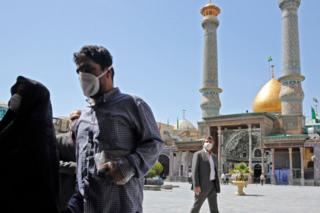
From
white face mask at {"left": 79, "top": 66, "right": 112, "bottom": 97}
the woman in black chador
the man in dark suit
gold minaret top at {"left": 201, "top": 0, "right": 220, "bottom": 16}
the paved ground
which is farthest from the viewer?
gold minaret top at {"left": 201, "top": 0, "right": 220, "bottom": 16}

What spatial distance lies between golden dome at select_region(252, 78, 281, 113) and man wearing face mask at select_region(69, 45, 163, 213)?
126 feet

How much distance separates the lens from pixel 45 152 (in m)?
2.16

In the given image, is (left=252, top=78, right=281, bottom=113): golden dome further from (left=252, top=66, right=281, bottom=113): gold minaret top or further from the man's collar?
the man's collar

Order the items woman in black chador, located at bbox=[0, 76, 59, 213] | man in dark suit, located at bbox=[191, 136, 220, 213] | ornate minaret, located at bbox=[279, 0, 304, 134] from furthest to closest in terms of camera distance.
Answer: ornate minaret, located at bbox=[279, 0, 304, 134], man in dark suit, located at bbox=[191, 136, 220, 213], woman in black chador, located at bbox=[0, 76, 59, 213]

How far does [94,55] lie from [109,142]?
1.85 ft

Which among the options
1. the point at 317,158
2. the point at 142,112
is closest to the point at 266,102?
the point at 317,158

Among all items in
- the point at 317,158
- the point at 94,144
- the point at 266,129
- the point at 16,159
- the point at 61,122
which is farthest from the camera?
the point at 266,129

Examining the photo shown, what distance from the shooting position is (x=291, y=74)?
32531mm

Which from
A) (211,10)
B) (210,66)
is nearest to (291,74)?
(210,66)

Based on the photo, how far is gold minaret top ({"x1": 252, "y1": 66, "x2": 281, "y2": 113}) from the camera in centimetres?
3938

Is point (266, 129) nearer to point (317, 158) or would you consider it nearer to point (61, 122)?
point (317, 158)

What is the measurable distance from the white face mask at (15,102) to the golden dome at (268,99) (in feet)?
127

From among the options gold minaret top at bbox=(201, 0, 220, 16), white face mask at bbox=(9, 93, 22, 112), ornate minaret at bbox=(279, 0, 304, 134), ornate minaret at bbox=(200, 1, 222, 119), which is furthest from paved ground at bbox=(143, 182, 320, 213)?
gold minaret top at bbox=(201, 0, 220, 16)

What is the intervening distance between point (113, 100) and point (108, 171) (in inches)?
19.5
